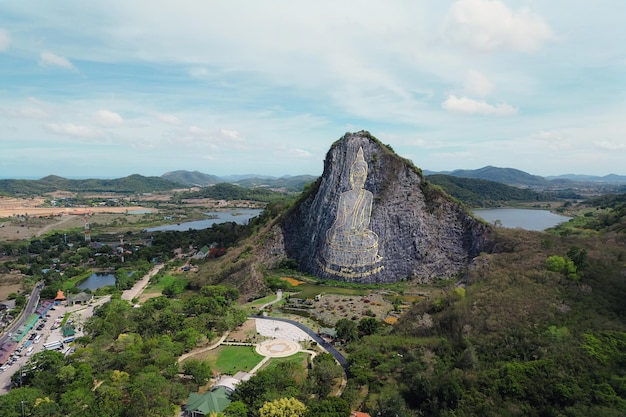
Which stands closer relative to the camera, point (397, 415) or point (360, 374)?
point (397, 415)

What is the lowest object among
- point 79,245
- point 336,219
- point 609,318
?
point 79,245

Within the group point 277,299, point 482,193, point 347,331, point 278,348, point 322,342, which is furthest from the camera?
point 482,193

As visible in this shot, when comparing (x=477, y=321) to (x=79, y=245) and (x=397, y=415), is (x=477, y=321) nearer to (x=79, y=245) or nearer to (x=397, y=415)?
(x=397, y=415)

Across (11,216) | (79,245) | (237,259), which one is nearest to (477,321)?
(237,259)

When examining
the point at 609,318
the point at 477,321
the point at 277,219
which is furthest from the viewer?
the point at 277,219

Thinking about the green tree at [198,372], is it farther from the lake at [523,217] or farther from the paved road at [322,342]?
the lake at [523,217]

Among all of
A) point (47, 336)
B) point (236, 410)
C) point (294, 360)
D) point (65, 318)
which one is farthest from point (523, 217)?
point (47, 336)

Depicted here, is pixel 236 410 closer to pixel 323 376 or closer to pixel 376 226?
pixel 323 376
